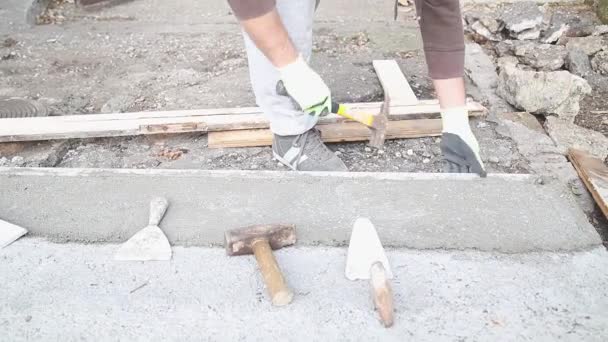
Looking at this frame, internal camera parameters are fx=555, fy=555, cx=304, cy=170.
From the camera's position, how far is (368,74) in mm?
3582

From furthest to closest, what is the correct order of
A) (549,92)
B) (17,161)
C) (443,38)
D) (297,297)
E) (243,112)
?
(549,92), (243,112), (17,161), (443,38), (297,297)

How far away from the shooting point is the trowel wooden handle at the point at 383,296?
5.71 feet

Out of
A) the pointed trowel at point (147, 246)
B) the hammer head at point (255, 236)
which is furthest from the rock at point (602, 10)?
the pointed trowel at point (147, 246)

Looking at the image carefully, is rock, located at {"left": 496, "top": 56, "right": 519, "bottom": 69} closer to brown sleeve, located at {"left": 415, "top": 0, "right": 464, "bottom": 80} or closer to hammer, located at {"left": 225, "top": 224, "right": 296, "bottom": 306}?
brown sleeve, located at {"left": 415, "top": 0, "right": 464, "bottom": 80}

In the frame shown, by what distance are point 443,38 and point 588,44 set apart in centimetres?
209

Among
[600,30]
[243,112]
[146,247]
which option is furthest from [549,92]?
[146,247]

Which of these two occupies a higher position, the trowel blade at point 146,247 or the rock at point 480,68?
the trowel blade at point 146,247

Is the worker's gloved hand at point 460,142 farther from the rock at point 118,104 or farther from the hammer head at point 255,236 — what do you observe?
the rock at point 118,104

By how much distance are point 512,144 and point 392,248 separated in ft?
3.85

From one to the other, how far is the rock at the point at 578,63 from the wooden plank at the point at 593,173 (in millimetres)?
1126

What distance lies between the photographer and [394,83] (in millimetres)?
3273

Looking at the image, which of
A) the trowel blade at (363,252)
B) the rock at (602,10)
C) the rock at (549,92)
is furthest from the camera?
the rock at (602,10)

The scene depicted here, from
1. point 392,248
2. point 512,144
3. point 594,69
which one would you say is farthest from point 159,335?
point 594,69

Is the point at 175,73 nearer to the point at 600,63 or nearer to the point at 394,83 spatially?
the point at 394,83
